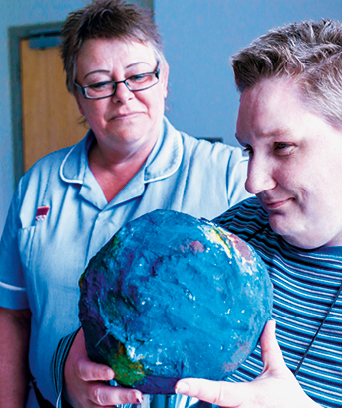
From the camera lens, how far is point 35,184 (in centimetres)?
150

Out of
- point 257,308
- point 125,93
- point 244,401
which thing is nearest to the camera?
point 244,401

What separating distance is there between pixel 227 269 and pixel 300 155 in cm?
26

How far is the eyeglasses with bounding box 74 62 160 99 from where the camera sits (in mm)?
1295

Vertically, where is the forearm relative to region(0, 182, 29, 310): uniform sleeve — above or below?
below

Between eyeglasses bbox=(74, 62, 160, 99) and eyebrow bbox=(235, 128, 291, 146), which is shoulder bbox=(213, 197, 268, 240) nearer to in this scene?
eyebrow bbox=(235, 128, 291, 146)

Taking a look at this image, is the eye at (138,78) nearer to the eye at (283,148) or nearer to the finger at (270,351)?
the eye at (283,148)

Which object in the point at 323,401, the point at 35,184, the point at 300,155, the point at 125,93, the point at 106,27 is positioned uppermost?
the point at 106,27

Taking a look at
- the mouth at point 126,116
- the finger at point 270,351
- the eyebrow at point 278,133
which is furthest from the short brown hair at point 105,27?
the finger at point 270,351

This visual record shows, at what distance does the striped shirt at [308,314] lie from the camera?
793 mm

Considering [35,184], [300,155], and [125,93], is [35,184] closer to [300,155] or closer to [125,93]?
[125,93]

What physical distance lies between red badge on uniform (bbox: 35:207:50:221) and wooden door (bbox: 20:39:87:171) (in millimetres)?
2438

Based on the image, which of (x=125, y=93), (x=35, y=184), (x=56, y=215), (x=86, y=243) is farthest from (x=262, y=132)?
(x=35, y=184)

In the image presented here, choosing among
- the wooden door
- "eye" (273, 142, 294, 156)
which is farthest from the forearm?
the wooden door

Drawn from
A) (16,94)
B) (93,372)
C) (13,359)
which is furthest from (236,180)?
(16,94)
